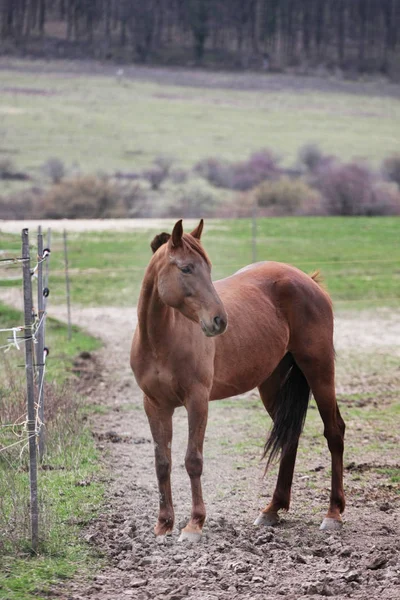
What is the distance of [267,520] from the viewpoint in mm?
5266

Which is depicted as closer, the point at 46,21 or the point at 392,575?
the point at 392,575

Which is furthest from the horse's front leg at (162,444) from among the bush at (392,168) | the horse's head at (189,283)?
the bush at (392,168)

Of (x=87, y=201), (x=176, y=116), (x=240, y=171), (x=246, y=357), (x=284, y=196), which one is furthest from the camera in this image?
(x=176, y=116)

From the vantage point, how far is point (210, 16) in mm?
44000

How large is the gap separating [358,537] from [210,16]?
4208 cm

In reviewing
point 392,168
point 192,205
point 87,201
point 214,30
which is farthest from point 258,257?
point 214,30

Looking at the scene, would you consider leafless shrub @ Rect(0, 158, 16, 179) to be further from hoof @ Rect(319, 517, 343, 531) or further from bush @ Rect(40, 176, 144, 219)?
hoof @ Rect(319, 517, 343, 531)

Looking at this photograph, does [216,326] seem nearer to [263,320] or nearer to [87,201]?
[263,320]

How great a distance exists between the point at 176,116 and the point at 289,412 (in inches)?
2029

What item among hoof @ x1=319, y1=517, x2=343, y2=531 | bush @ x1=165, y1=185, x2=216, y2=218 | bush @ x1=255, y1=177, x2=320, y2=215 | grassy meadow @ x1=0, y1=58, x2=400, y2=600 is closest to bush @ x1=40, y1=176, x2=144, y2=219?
bush @ x1=165, y1=185, x2=216, y2=218

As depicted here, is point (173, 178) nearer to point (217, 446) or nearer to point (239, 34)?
point (239, 34)

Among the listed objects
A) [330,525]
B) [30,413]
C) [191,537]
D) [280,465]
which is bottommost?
[330,525]

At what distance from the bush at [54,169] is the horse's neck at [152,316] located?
34.0 metres

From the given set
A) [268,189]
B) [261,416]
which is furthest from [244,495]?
[268,189]
